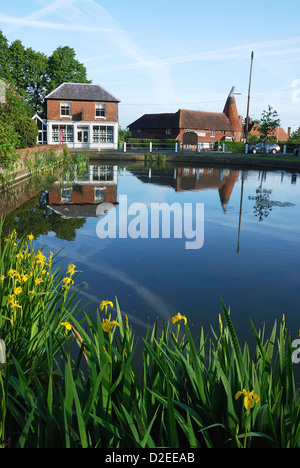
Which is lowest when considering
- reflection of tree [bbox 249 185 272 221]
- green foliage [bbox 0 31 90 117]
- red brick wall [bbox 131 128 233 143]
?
reflection of tree [bbox 249 185 272 221]

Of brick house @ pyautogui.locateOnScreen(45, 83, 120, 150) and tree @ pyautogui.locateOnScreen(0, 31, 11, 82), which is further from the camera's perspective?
tree @ pyautogui.locateOnScreen(0, 31, 11, 82)

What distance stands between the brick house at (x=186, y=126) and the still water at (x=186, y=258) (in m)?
49.5

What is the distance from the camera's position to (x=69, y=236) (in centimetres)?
860

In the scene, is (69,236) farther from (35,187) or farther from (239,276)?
(35,187)

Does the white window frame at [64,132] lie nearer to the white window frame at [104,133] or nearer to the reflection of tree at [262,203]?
the white window frame at [104,133]

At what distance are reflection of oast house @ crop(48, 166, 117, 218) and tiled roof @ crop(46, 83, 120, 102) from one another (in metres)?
29.4

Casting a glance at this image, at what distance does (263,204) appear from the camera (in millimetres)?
13852

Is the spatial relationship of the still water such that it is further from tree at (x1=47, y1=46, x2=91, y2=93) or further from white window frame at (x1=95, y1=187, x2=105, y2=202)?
tree at (x1=47, y1=46, x2=91, y2=93)

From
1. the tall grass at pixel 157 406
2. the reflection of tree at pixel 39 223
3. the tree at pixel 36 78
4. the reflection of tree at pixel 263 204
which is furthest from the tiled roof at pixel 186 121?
the tall grass at pixel 157 406

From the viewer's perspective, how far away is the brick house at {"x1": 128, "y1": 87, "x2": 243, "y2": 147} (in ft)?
204

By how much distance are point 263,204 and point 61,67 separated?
49.3 metres

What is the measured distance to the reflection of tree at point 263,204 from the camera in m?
11.9

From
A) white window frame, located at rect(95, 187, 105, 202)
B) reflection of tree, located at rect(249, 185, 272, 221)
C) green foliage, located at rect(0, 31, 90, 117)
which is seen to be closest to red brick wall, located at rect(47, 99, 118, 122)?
green foliage, located at rect(0, 31, 90, 117)
